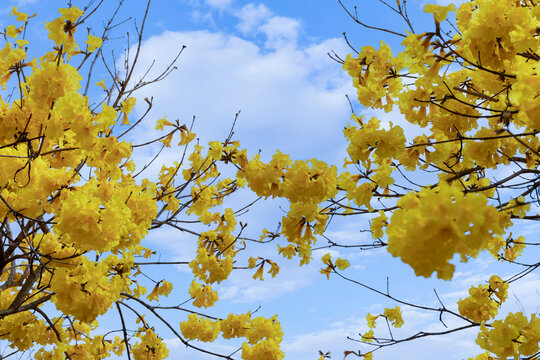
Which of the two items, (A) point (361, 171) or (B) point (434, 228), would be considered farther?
(A) point (361, 171)

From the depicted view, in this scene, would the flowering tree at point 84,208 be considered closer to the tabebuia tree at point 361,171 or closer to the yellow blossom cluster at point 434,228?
the tabebuia tree at point 361,171

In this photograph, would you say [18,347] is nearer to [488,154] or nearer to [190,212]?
[190,212]

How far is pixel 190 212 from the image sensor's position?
16.5 feet

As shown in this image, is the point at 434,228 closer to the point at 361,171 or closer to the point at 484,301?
the point at 361,171

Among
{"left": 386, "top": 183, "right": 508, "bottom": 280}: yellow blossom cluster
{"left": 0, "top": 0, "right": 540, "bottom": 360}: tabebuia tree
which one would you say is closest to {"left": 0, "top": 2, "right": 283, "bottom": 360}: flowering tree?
{"left": 0, "top": 0, "right": 540, "bottom": 360}: tabebuia tree

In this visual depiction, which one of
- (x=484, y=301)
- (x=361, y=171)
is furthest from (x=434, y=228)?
(x=484, y=301)

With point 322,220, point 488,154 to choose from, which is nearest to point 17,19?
point 322,220

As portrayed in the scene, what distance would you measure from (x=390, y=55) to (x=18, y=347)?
4451mm

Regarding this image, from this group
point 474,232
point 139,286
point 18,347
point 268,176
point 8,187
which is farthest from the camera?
point 139,286

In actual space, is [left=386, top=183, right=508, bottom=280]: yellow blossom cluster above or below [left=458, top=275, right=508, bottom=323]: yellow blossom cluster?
below

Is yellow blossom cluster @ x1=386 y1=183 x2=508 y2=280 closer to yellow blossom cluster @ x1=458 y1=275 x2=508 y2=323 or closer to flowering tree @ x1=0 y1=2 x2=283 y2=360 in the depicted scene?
flowering tree @ x1=0 y1=2 x2=283 y2=360

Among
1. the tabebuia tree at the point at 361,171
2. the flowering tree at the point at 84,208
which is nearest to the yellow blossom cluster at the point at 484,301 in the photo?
the tabebuia tree at the point at 361,171

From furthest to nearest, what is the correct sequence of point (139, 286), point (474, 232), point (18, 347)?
1. point (139, 286)
2. point (18, 347)
3. point (474, 232)

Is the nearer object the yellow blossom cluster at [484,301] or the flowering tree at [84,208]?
the flowering tree at [84,208]
